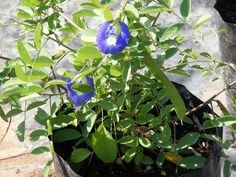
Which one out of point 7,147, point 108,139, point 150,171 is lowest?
point 7,147

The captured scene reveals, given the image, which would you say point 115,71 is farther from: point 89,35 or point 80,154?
point 80,154

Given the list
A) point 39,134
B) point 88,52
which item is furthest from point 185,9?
point 39,134

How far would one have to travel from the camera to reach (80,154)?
1.08 m

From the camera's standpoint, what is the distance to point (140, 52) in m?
0.90

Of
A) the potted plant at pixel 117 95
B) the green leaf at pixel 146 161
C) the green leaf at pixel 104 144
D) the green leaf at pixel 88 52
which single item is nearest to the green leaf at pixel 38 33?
the potted plant at pixel 117 95

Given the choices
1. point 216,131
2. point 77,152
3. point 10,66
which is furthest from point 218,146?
point 10,66

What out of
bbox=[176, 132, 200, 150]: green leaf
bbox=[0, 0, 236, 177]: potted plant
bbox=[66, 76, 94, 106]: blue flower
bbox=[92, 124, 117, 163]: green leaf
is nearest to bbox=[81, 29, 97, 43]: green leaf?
bbox=[0, 0, 236, 177]: potted plant

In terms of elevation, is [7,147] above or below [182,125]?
below

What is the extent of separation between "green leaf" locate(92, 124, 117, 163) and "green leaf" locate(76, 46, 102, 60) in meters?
0.19

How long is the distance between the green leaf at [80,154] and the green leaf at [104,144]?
1.8 inches

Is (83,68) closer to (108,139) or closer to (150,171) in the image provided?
(108,139)

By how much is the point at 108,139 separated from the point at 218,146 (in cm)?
26

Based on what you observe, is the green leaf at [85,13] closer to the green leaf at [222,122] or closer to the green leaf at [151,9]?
the green leaf at [151,9]

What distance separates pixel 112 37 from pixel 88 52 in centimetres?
7
